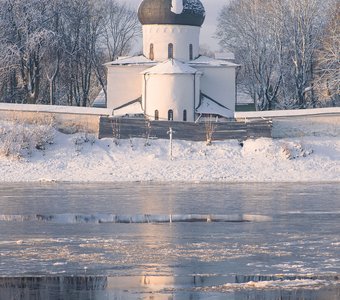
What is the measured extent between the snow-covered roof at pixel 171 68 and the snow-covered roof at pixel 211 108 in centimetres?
161

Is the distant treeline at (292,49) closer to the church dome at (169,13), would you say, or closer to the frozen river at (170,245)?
the church dome at (169,13)

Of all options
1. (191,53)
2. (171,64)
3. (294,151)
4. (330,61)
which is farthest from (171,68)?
(330,61)

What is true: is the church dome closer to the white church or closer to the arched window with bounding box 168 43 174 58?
the white church

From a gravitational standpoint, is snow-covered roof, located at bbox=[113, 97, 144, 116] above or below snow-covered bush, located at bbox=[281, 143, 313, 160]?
above

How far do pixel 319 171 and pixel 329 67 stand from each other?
21483mm

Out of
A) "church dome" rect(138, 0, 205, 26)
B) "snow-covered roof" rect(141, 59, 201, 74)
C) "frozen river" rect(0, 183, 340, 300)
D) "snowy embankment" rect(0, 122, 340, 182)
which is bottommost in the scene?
"frozen river" rect(0, 183, 340, 300)

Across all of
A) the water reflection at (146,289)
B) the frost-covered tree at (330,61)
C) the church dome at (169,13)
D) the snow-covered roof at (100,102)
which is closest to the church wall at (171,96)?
the church dome at (169,13)

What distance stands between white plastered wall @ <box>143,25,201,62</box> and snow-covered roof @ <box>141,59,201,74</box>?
7.28ft

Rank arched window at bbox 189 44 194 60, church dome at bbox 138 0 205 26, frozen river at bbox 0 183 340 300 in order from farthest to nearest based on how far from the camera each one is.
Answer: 1. arched window at bbox 189 44 194 60
2. church dome at bbox 138 0 205 26
3. frozen river at bbox 0 183 340 300

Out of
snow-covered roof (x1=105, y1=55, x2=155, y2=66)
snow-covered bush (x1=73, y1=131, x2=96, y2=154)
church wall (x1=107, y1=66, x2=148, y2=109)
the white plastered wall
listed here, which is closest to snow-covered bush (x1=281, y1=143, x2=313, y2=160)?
snow-covered bush (x1=73, y1=131, x2=96, y2=154)

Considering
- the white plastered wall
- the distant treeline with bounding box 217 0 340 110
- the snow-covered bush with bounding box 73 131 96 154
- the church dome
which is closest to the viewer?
the snow-covered bush with bounding box 73 131 96 154

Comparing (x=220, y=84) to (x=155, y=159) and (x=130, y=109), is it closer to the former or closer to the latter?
(x=130, y=109)

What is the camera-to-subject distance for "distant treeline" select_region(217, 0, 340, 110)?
174 ft

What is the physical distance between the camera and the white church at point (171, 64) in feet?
145
